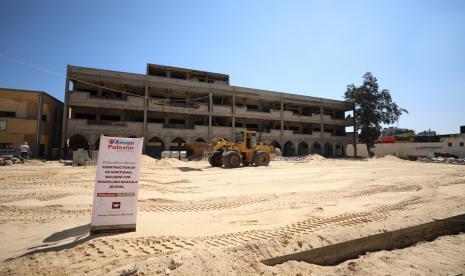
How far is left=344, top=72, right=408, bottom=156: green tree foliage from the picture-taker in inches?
1534

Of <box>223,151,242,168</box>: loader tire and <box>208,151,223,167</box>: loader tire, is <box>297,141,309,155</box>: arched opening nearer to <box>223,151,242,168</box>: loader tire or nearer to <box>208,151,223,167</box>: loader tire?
<box>208,151,223,167</box>: loader tire

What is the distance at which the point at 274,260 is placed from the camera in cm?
353

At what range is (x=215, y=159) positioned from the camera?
17.5m

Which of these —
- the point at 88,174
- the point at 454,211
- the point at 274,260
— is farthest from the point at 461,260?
the point at 88,174

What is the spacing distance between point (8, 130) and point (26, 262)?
25.8 meters

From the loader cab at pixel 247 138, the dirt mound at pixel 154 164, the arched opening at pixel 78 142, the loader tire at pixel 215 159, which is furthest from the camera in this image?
the arched opening at pixel 78 142

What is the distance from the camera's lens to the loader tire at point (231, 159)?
16234 millimetres

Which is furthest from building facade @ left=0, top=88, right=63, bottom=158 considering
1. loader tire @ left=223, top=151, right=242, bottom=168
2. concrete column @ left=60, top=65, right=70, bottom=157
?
loader tire @ left=223, top=151, right=242, bottom=168

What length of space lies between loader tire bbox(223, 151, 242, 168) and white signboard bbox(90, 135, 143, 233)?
12074mm

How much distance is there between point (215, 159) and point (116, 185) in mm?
13407

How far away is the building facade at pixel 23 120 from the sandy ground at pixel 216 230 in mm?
17855

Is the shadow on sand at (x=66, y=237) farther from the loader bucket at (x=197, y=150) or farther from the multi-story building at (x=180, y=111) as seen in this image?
the multi-story building at (x=180, y=111)

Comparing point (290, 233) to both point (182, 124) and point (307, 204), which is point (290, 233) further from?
point (182, 124)

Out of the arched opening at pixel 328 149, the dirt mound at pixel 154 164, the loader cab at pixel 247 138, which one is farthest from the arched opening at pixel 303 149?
the dirt mound at pixel 154 164
